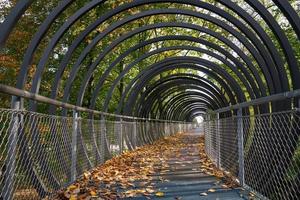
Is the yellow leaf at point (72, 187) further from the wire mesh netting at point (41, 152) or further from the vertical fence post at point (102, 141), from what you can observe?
the vertical fence post at point (102, 141)

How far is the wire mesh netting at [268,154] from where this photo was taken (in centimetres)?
491

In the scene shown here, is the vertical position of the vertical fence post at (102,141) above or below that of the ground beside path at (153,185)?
above

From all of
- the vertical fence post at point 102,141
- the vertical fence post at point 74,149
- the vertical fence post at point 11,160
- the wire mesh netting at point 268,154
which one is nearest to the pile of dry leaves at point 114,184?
the vertical fence post at point 74,149

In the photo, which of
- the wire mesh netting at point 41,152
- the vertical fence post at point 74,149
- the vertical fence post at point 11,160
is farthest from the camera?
the vertical fence post at point 74,149

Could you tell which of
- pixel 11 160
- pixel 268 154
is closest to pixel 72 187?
pixel 11 160

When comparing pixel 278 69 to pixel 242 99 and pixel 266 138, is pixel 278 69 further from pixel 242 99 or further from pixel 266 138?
pixel 242 99

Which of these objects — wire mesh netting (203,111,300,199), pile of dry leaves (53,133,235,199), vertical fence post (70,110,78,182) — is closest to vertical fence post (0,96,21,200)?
pile of dry leaves (53,133,235,199)

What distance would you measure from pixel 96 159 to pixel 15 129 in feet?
18.3

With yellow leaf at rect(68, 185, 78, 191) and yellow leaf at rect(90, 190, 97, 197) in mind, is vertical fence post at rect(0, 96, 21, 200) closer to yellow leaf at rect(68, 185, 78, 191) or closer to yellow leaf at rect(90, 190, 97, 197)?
yellow leaf at rect(90, 190, 97, 197)

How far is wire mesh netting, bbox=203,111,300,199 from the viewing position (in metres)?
4.91

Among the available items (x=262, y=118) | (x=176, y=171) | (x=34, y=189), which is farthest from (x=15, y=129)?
(x=176, y=171)

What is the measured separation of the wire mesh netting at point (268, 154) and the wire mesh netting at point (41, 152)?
103 inches

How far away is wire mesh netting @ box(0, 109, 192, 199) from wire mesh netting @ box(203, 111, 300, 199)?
2.62 metres

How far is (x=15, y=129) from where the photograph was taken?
4109 millimetres
